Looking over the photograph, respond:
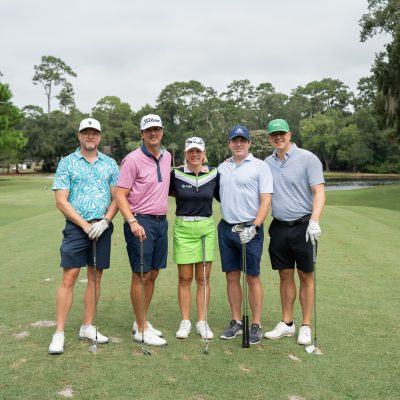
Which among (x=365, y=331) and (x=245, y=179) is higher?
(x=245, y=179)

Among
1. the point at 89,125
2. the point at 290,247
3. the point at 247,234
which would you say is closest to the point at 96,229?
the point at 89,125

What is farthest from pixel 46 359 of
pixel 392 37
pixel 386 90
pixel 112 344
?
pixel 392 37

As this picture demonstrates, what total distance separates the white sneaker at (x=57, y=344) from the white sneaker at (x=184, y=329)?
3.78 ft

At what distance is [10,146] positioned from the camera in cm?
4338

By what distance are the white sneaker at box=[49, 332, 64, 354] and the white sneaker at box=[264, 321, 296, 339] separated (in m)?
2.02

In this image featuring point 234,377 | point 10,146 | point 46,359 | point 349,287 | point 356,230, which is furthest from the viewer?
point 10,146

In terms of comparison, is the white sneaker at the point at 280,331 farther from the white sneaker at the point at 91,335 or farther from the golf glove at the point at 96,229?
the golf glove at the point at 96,229

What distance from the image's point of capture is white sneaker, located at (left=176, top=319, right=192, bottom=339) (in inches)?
195

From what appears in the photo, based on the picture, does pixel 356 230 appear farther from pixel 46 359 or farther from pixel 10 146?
pixel 10 146

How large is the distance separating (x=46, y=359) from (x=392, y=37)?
2821 centimetres

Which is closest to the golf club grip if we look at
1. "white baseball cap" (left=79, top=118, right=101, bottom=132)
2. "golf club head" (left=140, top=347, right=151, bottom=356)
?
"golf club head" (left=140, top=347, right=151, bottom=356)

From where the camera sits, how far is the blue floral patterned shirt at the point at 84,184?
15.7 feet

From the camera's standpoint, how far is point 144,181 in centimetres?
480

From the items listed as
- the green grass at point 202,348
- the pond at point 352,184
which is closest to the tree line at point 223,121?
the pond at point 352,184
